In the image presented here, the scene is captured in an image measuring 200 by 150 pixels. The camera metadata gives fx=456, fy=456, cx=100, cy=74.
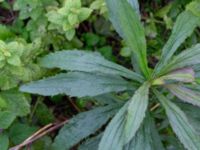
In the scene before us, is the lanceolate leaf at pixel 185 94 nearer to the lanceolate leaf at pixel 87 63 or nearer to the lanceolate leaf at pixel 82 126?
the lanceolate leaf at pixel 87 63

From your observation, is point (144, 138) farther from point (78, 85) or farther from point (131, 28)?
point (131, 28)

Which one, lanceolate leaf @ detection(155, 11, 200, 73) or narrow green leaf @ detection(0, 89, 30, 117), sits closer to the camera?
lanceolate leaf @ detection(155, 11, 200, 73)

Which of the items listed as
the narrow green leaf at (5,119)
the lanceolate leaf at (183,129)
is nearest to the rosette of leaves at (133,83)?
the lanceolate leaf at (183,129)

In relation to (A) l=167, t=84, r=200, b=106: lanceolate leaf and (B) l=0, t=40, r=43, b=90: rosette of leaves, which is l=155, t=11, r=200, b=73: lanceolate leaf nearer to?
(A) l=167, t=84, r=200, b=106: lanceolate leaf

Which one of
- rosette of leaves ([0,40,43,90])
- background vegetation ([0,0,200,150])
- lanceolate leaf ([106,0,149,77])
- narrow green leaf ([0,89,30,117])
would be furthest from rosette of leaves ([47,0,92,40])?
lanceolate leaf ([106,0,149,77])

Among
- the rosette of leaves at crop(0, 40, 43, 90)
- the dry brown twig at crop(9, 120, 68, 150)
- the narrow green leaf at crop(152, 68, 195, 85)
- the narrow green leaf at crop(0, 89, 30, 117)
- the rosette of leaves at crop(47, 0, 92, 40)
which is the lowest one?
the narrow green leaf at crop(152, 68, 195, 85)

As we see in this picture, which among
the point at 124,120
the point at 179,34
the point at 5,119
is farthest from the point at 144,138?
the point at 5,119
